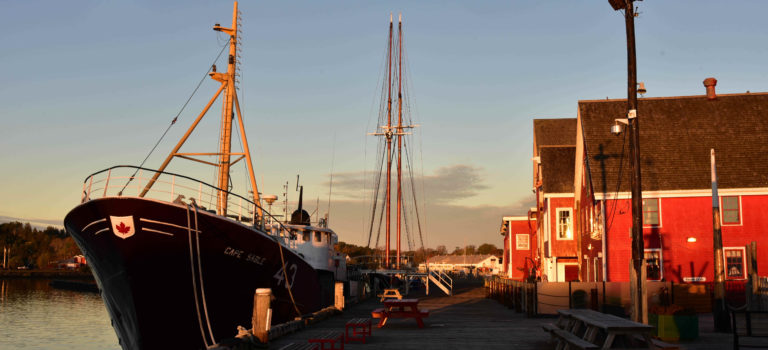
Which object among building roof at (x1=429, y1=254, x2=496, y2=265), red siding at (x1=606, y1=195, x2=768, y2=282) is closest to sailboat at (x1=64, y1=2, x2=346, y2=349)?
red siding at (x1=606, y1=195, x2=768, y2=282)

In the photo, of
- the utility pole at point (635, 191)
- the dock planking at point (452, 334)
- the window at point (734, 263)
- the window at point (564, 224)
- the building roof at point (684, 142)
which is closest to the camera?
the dock planking at point (452, 334)

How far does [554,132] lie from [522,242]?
26.8 feet

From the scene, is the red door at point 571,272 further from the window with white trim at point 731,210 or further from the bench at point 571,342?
the bench at point 571,342

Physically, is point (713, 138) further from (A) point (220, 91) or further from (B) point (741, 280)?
(A) point (220, 91)

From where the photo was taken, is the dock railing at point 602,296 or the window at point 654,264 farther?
the window at point 654,264

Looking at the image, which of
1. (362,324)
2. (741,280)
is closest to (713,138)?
(741,280)

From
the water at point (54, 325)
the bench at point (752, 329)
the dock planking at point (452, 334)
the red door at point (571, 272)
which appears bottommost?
the water at point (54, 325)

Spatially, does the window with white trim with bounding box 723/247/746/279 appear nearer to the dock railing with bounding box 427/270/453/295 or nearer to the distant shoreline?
the dock railing with bounding box 427/270/453/295

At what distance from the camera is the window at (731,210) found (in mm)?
26359

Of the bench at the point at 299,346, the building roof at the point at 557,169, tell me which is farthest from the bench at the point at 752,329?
the building roof at the point at 557,169

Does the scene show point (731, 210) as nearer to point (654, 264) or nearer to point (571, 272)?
point (654, 264)

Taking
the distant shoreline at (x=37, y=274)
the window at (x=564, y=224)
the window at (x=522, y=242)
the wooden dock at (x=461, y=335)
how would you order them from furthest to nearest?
the distant shoreline at (x=37, y=274) < the window at (x=522, y=242) < the window at (x=564, y=224) < the wooden dock at (x=461, y=335)

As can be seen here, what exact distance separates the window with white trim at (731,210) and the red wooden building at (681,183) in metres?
0.04

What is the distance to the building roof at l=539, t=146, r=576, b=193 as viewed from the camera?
3503cm
